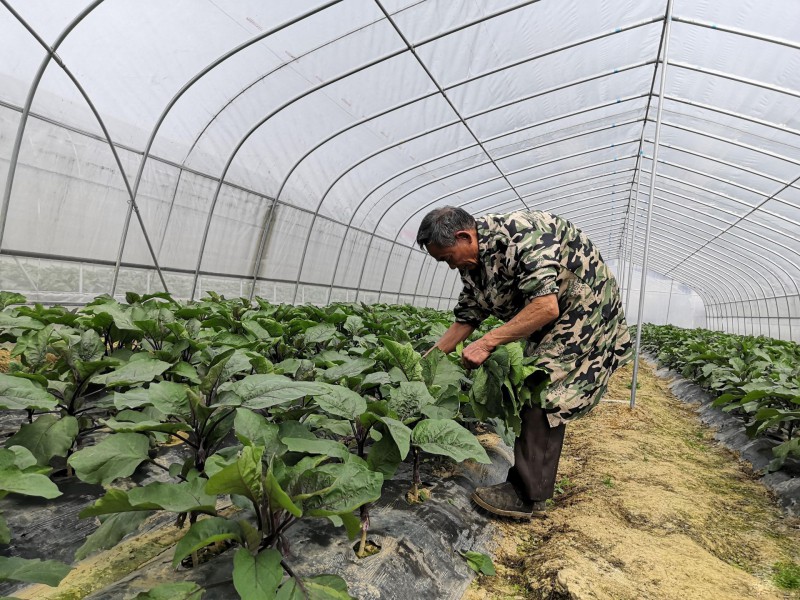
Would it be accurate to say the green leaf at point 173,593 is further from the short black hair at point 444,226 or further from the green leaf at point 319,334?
the green leaf at point 319,334

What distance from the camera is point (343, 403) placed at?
2.03 metres

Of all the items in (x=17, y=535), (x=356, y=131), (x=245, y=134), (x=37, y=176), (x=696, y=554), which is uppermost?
(x=356, y=131)

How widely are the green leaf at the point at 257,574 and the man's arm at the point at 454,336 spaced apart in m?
1.93

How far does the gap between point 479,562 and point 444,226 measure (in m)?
1.48

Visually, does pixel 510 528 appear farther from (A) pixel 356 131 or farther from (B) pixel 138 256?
(A) pixel 356 131

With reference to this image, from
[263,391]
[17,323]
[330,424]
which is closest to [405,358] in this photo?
[330,424]

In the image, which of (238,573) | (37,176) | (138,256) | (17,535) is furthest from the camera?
(138,256)

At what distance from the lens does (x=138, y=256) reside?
28.3 ft

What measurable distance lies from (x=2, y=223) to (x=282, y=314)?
13.2 ft

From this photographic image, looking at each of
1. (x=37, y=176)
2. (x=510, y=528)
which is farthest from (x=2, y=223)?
(x=510, y=528)

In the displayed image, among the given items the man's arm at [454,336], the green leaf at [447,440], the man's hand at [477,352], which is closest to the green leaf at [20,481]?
the green leaf at [447,440]

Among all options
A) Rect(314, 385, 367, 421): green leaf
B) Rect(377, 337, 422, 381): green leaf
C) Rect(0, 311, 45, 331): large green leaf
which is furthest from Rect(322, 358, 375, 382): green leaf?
Rect(0, 311, 45, 331): large green leaf

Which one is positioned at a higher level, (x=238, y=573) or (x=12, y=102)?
→ (x=12, y=102)

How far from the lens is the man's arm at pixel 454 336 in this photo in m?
3.20
